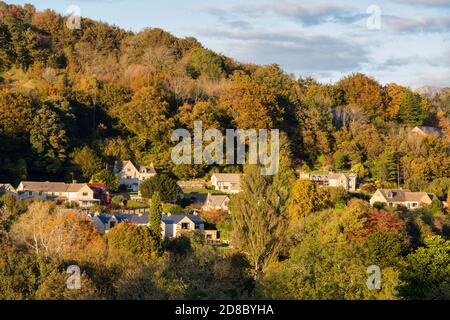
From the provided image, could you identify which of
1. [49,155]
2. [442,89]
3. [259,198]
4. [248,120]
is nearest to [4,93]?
[49,155]

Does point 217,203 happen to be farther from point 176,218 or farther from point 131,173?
point 131,173

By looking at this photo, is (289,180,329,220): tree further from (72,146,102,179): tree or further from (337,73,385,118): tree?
(337,73,385,118): tree

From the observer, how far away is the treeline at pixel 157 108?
1415 inches

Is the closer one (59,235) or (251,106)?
(59,235)

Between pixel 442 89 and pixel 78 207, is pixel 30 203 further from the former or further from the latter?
pixel 442 89

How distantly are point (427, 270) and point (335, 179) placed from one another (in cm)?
1678

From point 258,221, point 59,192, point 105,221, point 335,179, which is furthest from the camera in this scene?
point 335,179

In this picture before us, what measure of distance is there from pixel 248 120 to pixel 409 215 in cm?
1333

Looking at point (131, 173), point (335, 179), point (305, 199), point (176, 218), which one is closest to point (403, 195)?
point (335, 179)

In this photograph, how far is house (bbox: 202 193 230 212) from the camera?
32.7m

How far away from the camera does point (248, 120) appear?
4047cm

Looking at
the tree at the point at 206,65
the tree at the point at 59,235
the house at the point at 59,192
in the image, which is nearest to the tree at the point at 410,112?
the tree at the point at 206,65

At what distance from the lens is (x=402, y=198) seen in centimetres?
3531

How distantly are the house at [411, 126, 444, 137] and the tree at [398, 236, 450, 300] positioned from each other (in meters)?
24.2
